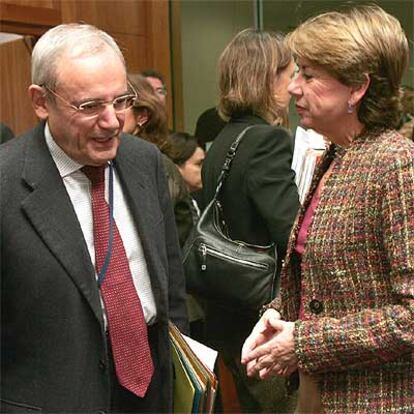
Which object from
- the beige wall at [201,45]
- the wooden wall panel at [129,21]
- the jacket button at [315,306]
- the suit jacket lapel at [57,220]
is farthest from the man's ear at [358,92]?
the beige wall at [201,45]

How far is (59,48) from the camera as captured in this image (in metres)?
1.94

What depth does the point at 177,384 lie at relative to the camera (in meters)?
2.16

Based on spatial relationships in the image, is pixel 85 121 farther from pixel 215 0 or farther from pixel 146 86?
pixel 215 0

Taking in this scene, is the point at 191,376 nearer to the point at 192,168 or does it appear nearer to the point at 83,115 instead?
the point at 83,115

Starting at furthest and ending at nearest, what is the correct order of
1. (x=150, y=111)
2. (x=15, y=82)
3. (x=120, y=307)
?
(x=15, y=82) < (x=150, y=111) < (x=120, y=307)

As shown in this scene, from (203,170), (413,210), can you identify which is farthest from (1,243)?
(203,170)

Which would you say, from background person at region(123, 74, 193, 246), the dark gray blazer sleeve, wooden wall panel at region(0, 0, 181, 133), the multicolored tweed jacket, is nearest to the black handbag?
the dark gray blazer sleeve

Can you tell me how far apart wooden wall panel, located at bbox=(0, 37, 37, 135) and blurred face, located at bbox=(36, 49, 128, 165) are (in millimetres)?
2123

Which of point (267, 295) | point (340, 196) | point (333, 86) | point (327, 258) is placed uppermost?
point (333, 86)

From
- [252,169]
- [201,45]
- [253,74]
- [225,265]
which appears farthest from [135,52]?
[225,265]

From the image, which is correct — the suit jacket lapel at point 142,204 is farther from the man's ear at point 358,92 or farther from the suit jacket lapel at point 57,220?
A: the man's ear at point 358,92

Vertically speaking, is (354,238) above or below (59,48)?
below

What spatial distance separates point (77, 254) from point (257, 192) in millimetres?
849

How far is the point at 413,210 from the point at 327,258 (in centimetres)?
22
